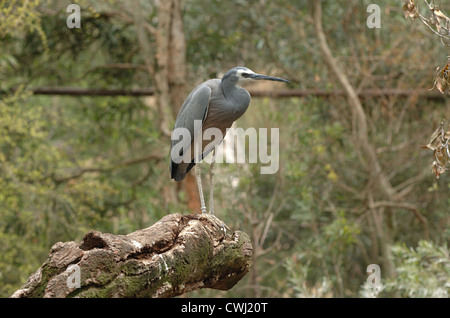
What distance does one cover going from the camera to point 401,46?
9.08 metres

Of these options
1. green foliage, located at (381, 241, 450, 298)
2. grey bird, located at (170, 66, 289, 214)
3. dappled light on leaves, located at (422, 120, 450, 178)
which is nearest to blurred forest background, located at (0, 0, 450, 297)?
green foliage, located at (381, 241, 450, 298)

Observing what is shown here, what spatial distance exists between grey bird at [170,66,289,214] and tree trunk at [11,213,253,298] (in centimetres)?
94

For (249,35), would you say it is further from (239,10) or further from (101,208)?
(101,208)

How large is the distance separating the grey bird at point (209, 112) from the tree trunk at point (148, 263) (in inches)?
37.1

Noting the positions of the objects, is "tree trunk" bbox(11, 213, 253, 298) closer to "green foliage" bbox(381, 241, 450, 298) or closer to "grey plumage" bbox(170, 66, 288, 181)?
"grey plumage" bbox(170, 66, 288, 181)

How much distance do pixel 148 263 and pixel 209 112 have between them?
6.27 ft

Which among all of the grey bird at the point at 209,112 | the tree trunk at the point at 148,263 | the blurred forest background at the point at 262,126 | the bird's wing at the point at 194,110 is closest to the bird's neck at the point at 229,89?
the grey bird at the point at 209,112

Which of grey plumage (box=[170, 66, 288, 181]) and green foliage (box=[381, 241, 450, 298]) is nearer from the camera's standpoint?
grey plumage (box=[170, 66, 288, 181])

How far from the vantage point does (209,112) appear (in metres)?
4.55

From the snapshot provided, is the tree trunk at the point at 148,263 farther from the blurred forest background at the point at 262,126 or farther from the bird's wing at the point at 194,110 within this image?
the blurred forest background at the point at 262,126

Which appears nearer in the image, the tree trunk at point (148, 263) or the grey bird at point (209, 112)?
the tree trunk at point (148, 263)

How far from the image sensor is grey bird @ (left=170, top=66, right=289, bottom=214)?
441 cm

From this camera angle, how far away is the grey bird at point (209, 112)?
441cm

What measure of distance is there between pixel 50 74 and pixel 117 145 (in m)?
2.26
